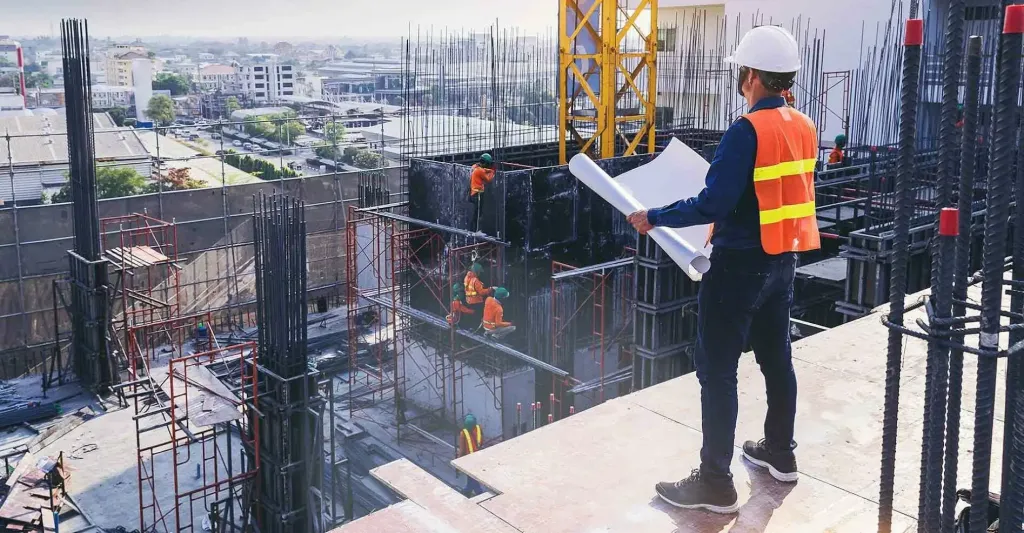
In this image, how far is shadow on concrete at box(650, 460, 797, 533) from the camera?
3445mm

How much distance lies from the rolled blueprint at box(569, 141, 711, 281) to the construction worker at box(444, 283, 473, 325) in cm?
860

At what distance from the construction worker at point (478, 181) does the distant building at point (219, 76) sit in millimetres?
65323

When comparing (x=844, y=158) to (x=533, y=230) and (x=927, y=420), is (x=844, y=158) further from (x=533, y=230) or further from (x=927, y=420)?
(x=927, y=420)

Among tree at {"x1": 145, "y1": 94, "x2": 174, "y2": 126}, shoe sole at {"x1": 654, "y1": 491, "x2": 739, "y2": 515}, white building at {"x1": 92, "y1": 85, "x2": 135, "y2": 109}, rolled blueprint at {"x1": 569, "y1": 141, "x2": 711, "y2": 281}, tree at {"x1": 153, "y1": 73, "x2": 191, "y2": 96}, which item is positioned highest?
tree at {"x1": 153, "y1": 73, "x2": 191, "y2": 96}

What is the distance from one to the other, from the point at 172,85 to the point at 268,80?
27.9ft

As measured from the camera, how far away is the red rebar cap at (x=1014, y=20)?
224cm

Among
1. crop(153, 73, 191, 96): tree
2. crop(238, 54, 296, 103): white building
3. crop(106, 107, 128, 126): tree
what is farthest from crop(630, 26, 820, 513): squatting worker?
crop(238, 54, 296, 103): white building

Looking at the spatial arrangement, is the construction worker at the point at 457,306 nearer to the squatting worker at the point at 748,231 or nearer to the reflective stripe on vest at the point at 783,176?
the squatting worker at the point at 748,231

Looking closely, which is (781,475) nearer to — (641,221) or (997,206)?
(641,221)

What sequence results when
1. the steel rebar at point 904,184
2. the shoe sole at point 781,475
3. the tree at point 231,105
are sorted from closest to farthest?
the steel rebar at point 904,184, the shoe sole at point 781,475, the tree at point 231,105

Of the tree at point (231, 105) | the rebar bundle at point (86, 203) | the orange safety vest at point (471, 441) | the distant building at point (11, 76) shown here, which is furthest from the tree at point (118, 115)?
the orange safety vest at point (471, 441)

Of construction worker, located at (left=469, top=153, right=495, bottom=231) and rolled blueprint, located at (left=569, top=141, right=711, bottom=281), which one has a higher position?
rolled blueprint, located at (left=569, top=141, right=711, bottom=281)

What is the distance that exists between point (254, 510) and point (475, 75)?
1143cm

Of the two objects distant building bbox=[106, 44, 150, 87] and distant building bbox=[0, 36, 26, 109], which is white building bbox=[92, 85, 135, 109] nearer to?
distant building bbox=[0, 36, 26, 109]
